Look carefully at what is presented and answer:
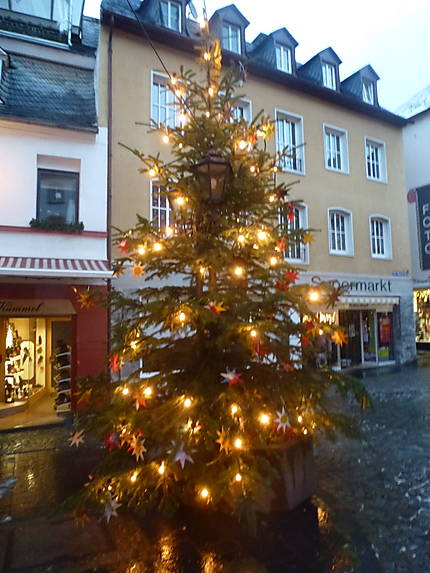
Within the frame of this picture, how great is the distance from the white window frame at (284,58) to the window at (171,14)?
12.2 feet

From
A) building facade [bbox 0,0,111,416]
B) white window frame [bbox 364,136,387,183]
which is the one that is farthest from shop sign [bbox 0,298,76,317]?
white window frame [bbox 364,136,387,183]

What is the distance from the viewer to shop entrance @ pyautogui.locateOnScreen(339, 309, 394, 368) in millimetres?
14461

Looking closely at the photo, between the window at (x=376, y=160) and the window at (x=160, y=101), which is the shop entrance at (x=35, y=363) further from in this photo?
the window at (x=376, y=160)

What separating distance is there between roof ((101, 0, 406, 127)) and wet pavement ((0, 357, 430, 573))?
26.5 ft

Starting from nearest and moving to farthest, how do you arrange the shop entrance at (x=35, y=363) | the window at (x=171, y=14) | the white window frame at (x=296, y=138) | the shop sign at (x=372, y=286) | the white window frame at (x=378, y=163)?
the shop entrance at (x=35, y=363) < the window at (x=171, y=14) < the white window frame at (x=296, y=138) < the shop sign at (x=372, y=286) < the white window frame at (x=378, y=163)

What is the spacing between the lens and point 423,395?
31.3ft

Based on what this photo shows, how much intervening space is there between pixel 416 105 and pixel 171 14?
14.1 meters

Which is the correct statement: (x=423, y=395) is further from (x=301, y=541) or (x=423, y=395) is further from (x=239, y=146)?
(x=239, y=146)

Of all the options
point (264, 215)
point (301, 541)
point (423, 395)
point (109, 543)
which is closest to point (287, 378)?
point (301, 541)

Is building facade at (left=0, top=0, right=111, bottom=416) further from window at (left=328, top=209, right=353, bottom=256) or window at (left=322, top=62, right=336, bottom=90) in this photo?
window at (left=322, top=62, right=336, bottom=90)

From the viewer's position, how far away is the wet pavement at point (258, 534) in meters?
3.28

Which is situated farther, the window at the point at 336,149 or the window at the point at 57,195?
the window at the point at 336,149

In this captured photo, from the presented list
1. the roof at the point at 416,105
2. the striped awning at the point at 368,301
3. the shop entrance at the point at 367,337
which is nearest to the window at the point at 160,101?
the striped awning at the point at 368,301

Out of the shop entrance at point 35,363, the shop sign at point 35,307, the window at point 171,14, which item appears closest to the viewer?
the shop sign at point 35,307
